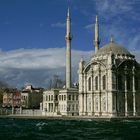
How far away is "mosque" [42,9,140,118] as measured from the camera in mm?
104688

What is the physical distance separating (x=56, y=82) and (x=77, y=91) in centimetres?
4053

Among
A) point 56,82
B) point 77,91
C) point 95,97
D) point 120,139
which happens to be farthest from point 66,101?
point 120,139

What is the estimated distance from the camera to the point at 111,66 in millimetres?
104062

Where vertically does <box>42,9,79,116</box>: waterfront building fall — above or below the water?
above

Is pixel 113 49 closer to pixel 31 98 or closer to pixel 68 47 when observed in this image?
pixel 68 47

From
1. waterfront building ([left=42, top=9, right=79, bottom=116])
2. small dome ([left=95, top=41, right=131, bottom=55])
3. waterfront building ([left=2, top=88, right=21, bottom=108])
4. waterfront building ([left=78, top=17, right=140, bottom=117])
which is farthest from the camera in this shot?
waterfront building ([left=2, top=88, right=21, bottom=108])

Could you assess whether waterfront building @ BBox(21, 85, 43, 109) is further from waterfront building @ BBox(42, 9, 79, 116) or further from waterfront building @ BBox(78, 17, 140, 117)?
waterfront building @ BBox(78, 17, 140, 117)

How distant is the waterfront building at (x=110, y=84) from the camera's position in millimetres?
104500

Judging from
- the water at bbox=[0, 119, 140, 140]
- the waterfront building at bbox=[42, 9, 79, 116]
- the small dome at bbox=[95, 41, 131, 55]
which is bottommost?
the water at bbox=[0, 119, 140, 140]

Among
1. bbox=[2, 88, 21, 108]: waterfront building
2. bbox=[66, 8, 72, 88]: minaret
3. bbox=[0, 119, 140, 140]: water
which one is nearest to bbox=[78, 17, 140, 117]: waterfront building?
bbox=[66, 8, 72, 88]: minaret

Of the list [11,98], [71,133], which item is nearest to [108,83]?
[71,133]

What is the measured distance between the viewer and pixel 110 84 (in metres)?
104

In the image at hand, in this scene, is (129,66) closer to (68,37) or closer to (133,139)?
(68,37)

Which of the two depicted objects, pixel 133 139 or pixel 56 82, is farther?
pixel 56 82
